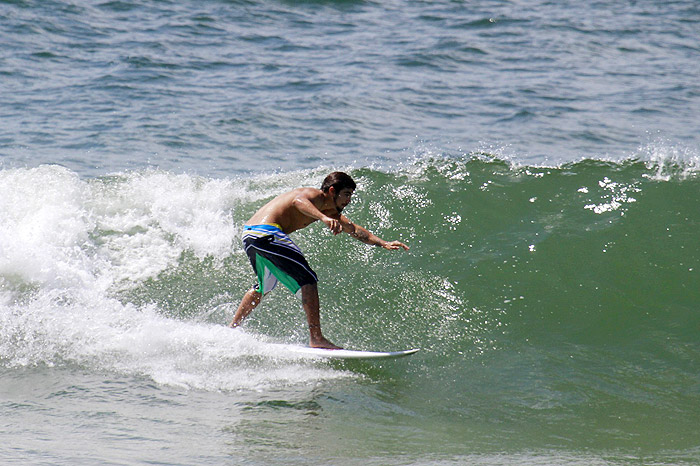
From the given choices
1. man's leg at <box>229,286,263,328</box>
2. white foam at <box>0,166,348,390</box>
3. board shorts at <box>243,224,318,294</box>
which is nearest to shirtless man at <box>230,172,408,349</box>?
board shorts at <box>243,224,318,294</box>

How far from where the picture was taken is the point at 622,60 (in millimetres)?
15406

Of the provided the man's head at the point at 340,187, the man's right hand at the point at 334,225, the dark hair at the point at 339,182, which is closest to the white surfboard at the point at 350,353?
the man's right hand at the point at 334,225

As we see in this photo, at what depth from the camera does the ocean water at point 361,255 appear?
459 cm

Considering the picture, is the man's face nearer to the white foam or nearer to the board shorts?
the board shorts

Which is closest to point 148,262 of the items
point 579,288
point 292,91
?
point 579,288

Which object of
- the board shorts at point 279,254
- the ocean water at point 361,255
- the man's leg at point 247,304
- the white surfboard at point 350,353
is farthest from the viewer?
the man's leg at point 247,304

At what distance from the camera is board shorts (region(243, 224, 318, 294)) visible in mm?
5766

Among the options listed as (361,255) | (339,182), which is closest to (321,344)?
(339,182)

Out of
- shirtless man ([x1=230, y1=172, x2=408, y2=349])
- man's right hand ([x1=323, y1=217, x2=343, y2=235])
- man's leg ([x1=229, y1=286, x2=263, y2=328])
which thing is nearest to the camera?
man's right hand ([x1=323, y1=217, x2=343, y2=235])

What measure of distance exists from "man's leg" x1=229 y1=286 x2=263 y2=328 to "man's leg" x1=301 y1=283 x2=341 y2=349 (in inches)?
22.8

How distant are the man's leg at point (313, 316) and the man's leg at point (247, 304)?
0.58 meters

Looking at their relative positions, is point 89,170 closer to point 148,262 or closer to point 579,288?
point 148,262

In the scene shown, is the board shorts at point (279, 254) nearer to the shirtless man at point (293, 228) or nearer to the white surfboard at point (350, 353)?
the shirtless man at point (293, 228)

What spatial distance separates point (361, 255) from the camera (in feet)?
25.2
